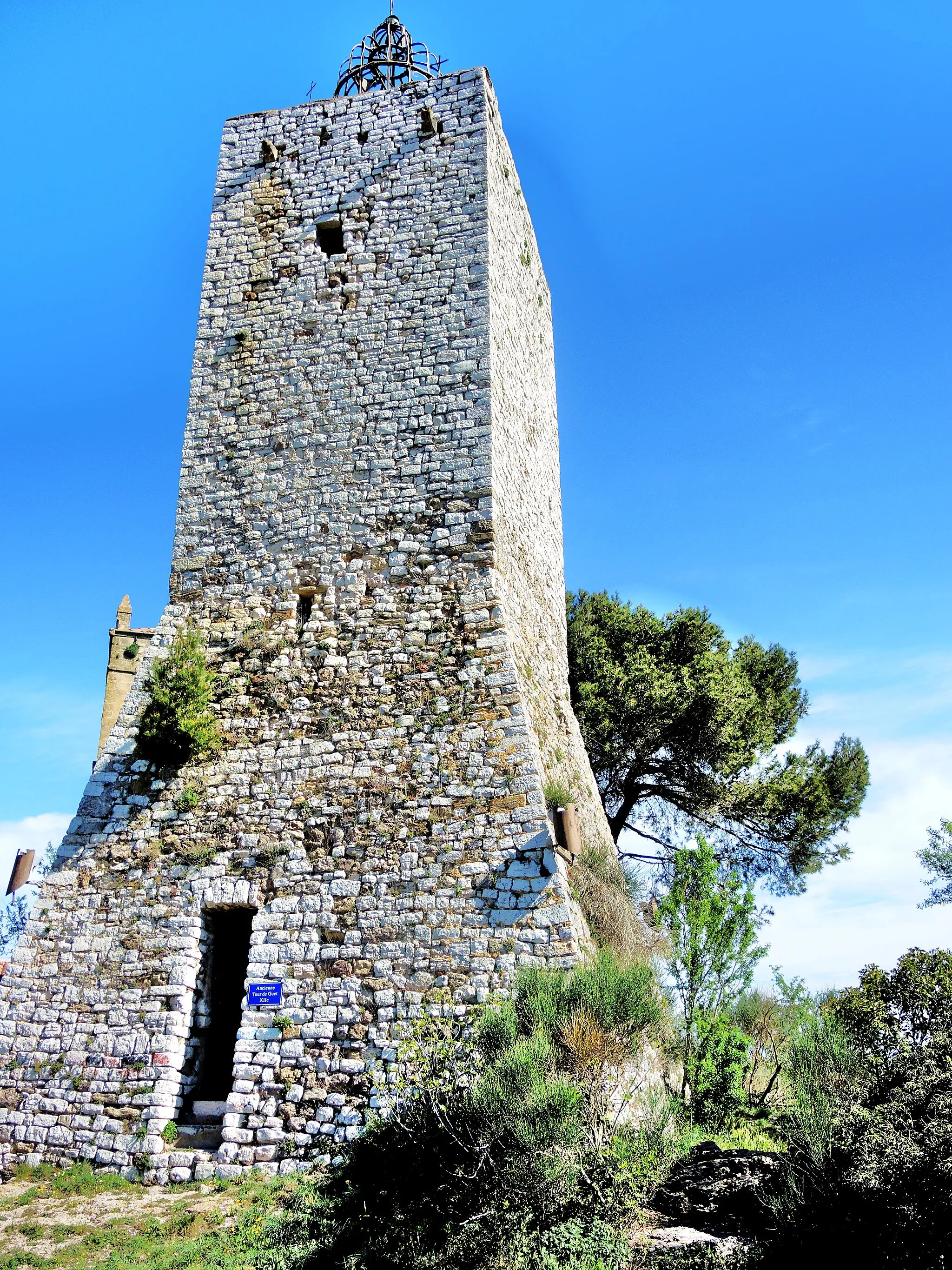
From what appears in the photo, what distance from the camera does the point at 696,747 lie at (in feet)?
48.0

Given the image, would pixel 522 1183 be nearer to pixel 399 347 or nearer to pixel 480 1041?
pixel 480 1041

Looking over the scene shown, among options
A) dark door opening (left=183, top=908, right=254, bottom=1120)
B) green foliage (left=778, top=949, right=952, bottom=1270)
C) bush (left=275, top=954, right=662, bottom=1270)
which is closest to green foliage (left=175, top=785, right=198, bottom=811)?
dark door opening (left=183, top=908, right=254, bottom=1120)

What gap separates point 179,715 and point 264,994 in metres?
2.88

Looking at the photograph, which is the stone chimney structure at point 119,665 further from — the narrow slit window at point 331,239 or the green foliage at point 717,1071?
the green foliage at point 717,1071

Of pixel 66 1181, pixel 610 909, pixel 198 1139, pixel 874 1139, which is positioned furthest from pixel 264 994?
pixel 874 1139

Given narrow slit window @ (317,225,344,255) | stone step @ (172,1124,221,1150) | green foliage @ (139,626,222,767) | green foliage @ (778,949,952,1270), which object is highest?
narrow slit window @ (317,225,344,255)

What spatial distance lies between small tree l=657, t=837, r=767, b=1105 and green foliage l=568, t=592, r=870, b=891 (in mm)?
5328

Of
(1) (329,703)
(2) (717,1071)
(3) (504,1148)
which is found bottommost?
(3) (504,1148)

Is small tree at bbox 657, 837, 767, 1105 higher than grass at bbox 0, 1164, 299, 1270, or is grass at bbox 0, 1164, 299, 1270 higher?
small tree at bbox 657, 837, 767, 1105

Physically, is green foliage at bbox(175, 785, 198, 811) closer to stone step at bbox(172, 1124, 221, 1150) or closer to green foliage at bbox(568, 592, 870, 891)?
stone step at bbox(172, 1124, 221, 1150)

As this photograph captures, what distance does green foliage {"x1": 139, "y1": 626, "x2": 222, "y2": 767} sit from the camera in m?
9.11

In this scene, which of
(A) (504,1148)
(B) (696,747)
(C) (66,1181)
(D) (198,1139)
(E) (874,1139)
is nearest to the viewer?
(E) (874,1139)

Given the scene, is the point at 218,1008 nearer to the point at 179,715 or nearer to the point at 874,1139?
the point at 179,715

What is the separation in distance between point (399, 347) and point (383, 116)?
3428 millimetres
